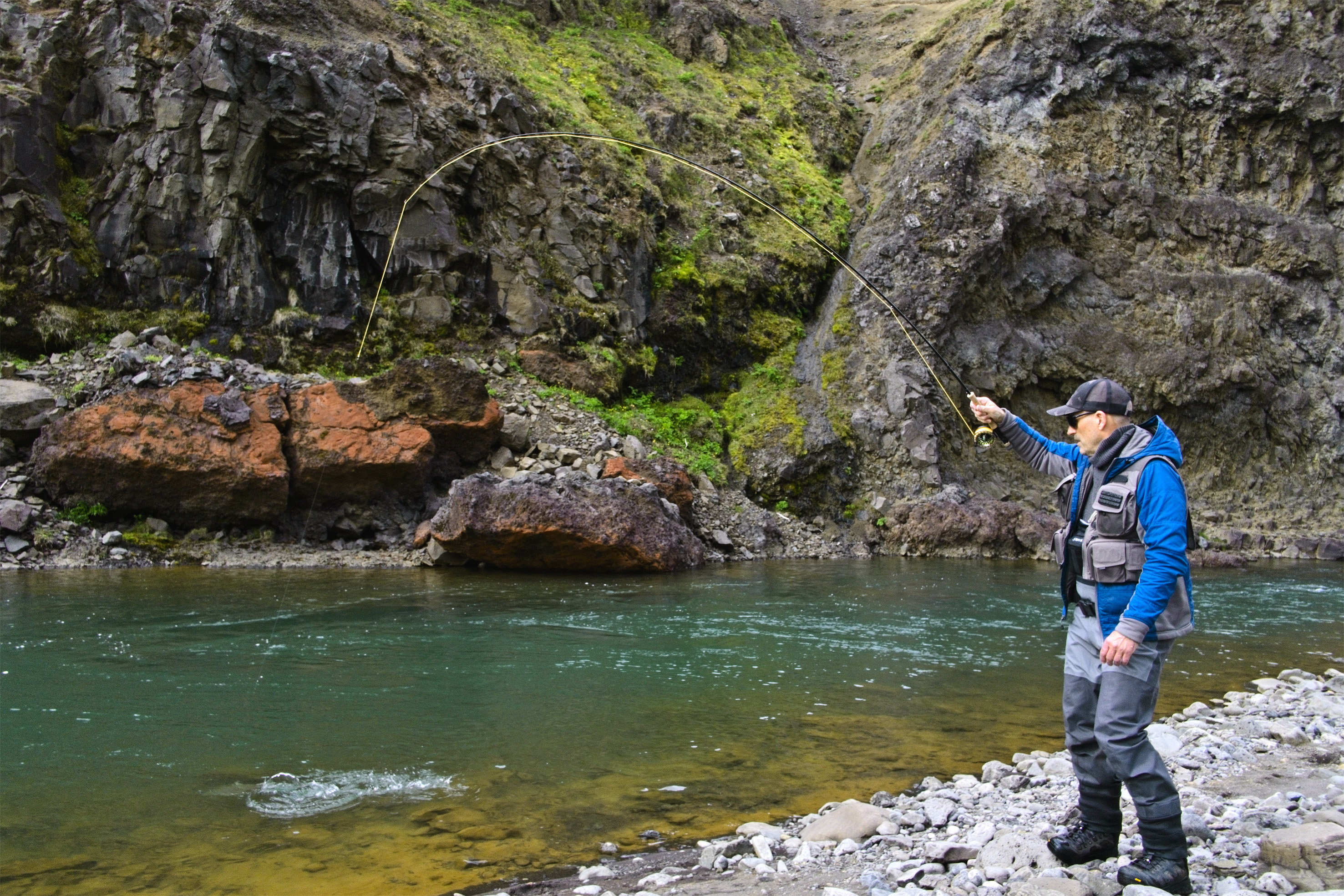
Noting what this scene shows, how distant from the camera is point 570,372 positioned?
60.4 ft

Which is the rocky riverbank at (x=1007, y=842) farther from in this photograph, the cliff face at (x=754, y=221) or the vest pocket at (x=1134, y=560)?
the cliff face at (x=754, y=221)

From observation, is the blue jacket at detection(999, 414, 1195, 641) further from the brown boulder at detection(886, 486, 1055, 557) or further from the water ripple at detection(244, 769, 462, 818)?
the brown boulder at detection(886, 486, 1055, 557)

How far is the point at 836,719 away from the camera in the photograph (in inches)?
219

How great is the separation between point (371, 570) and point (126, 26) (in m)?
12.6

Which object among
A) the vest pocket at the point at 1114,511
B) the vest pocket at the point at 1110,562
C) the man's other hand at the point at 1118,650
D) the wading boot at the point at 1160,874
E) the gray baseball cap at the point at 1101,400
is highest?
the gray baseball cap at the point at 1101,400

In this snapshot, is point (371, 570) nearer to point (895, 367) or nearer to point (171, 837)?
point (171, 837)

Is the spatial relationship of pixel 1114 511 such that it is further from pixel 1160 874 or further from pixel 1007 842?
pixel 1007 842

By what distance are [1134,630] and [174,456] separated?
44.4 feet

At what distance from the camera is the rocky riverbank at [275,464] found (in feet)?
42.1

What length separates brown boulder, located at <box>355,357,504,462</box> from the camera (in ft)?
47.1

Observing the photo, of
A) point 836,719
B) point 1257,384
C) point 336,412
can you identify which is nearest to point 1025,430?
point 836,719

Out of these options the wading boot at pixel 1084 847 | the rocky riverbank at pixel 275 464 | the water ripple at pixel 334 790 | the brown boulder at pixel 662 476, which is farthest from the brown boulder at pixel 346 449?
the wading boot at pixel 1084 847

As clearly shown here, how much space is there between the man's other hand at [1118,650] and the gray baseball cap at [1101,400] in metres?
0.89

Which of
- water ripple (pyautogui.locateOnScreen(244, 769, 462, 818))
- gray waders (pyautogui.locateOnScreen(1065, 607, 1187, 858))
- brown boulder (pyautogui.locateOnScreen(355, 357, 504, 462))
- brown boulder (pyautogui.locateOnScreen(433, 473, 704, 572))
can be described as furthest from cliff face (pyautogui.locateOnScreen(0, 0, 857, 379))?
gray waders (pyautogui.locateOnScreen(1065, 607, 1187, 858))
